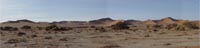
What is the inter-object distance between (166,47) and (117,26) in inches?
1191

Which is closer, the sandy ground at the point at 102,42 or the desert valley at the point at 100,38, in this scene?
the sandy ground at the point at 102,42

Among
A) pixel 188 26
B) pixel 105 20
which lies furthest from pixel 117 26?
pixel 105 20

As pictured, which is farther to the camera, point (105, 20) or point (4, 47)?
point (105, 20)

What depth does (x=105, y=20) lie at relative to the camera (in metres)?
89.0

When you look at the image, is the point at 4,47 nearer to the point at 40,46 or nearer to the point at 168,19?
the point at 40,46

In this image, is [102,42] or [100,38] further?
[100,38]

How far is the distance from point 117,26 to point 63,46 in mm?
30168

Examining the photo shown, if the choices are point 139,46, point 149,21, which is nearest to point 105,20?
point 149,21

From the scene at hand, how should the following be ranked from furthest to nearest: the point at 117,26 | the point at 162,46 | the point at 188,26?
the point at 117,26, the point at 188,26, the point at 162,46

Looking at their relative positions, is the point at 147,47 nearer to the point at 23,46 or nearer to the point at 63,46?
the point at 63,46

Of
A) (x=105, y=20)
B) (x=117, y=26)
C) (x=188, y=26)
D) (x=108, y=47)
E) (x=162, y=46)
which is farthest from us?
(x=105, y=20)

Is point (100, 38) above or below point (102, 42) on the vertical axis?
below

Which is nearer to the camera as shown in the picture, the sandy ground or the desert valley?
the sandy ground

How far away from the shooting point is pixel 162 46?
51.3ft
